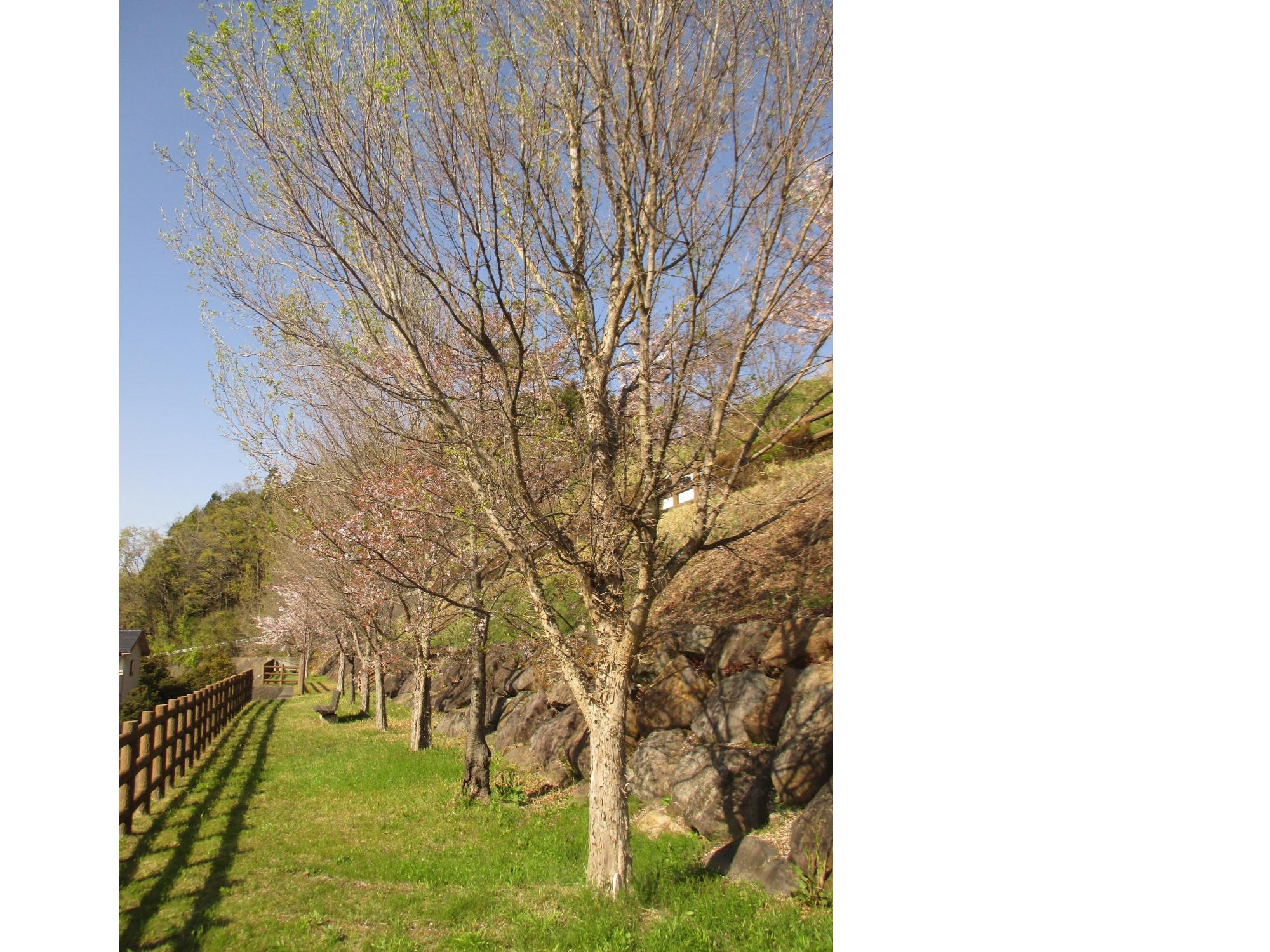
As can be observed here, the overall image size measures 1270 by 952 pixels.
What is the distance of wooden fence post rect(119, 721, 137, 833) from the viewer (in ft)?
12.7

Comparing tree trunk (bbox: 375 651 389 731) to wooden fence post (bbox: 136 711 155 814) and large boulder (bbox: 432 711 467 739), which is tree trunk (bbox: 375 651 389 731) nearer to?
large boulder (bbox: 432 711 467 739)

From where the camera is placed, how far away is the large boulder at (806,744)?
12.3 feet

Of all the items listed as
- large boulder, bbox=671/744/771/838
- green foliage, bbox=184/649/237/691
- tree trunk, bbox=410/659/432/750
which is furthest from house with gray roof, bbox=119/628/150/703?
large boulder, bbox=671/744/771/838

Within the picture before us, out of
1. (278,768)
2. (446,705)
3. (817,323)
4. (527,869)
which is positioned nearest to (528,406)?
(817,323)

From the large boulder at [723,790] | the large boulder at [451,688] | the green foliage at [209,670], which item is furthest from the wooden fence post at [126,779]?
the green foliage at [209,670]

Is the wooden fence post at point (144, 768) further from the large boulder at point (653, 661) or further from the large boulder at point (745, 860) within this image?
the large boulder at point (745, 860)

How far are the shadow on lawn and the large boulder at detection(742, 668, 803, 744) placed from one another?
9.35ft

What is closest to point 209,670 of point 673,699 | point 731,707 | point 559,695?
point 559,695

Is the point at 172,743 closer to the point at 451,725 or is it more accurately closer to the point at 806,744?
the point at 451,725

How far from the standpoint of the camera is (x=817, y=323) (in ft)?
8.58
